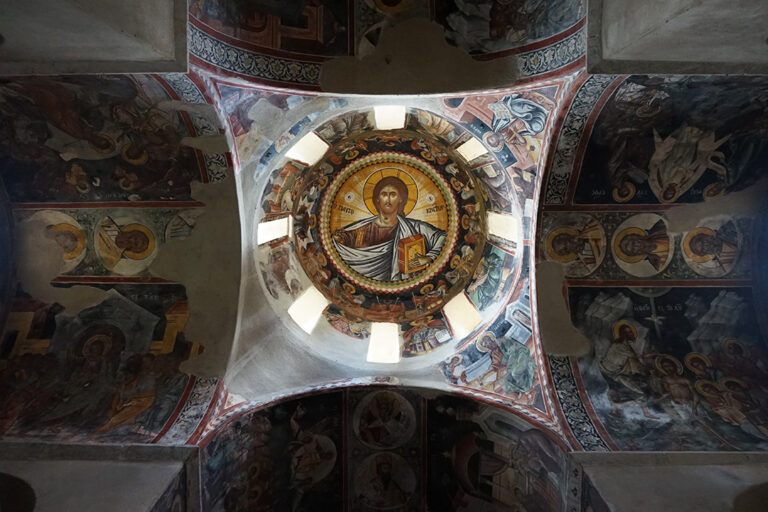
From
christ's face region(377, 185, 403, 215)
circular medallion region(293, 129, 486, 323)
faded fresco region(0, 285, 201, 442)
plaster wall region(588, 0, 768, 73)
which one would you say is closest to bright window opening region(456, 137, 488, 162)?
circular medallion region(293, 129, 486, 323)

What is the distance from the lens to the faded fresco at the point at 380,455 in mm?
8539

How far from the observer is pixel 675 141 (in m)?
7.98

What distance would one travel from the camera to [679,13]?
5.45 metres

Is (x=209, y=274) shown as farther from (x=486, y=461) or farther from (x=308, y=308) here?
(x=486, y=461)

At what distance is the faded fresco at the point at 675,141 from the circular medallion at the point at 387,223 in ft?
10.7

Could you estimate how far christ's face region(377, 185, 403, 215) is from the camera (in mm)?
11062

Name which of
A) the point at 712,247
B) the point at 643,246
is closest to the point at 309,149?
the point at 643,246

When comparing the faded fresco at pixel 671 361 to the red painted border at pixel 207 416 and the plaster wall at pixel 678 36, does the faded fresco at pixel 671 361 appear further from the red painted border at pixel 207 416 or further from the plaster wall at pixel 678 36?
the red painted border at pixel 207 416

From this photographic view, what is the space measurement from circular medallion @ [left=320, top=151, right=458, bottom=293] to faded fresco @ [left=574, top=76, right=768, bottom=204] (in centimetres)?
325

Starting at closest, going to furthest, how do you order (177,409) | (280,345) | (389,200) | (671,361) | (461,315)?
(177,409)
(671,361)
(280,345)
(461,315)
(389,200)

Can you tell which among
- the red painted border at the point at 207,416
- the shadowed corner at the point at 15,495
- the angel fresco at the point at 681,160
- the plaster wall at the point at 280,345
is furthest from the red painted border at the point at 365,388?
the angel fresco at the point at 681,160

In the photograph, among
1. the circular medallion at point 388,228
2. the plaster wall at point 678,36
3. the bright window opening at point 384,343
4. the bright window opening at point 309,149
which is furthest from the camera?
the circular medallion at point 388,228

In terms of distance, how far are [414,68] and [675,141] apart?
4223 mm

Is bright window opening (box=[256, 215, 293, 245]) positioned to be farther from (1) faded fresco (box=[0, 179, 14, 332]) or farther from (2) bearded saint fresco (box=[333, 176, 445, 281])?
(1) faded fresco (box=[0, 179, 14, 332])
